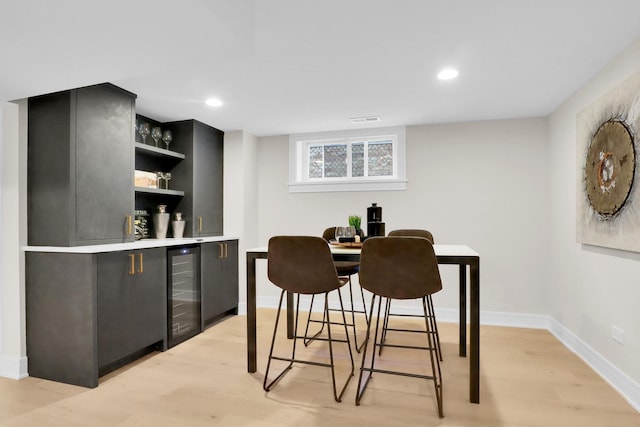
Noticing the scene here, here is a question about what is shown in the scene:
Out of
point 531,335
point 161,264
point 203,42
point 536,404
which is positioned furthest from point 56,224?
point 531,335

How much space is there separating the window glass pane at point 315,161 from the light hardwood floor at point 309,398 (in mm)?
2418

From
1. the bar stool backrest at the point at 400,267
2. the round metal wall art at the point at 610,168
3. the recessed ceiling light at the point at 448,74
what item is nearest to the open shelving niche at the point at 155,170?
the bar stool backrest at the point at 400,267

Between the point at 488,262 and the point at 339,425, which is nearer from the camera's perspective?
the point at 339,425

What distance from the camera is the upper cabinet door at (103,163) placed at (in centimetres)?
265

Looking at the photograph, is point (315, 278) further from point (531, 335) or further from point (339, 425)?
point (531, 335)

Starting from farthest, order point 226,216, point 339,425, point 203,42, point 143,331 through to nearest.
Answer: point 226,216, point 143,331, point 339,425, point 203,42

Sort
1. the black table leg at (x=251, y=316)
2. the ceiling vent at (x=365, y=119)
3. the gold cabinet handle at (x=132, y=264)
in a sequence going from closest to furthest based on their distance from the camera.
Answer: the black table leg at (x=251, y=316) → the gold cabinet handle at (x=132, y=264) → the ceiling vent at (x=365, y=119)

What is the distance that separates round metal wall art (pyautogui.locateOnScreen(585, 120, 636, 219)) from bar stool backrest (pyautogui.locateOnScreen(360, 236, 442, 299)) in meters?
1.40

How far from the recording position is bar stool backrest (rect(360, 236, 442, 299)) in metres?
2.07

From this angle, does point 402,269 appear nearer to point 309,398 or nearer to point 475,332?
point 475,332

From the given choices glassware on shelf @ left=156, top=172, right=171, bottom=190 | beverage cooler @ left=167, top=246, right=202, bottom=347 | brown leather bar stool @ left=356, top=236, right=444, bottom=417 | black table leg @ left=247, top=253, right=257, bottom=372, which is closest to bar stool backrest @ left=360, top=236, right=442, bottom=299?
brown leather bar stool @ left=356, top=236, right=444, bottom=417

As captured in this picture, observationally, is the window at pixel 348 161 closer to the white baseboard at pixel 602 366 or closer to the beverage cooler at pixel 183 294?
the beverage cooler at pixel 183 294

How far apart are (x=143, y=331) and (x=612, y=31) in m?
3.84

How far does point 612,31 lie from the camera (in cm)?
211
